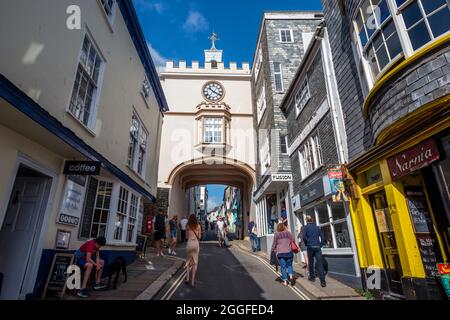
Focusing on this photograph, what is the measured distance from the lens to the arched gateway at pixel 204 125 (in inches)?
771

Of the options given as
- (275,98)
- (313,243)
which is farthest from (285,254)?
(275,98)

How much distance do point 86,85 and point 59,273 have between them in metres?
4.85

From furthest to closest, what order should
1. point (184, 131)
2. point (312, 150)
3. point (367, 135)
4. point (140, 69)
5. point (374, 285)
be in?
point (184, 131) < point (140, 69) < point (312, 150) < point (367, 135) < point (374, 285)

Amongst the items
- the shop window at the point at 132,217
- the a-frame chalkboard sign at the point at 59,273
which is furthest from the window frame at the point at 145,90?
the a-frame chalkboard sign at the point at 59,273

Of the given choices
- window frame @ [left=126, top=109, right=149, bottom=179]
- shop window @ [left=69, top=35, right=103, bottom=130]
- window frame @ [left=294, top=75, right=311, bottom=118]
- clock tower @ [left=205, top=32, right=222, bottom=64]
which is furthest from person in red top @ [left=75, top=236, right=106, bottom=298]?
clock tower @ [left=205, top=32, right=222, bottom=64]

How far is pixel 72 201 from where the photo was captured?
6305 mm

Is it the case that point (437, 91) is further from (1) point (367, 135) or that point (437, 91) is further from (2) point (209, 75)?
(2) point (209, 75)

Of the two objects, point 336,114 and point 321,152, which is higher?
point 336,114

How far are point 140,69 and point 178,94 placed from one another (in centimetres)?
1023

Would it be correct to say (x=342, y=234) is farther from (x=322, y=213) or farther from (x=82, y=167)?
(x=82, y=167)

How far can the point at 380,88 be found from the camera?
5.45 meters

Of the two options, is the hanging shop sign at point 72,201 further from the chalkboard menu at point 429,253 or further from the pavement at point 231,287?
the chalkboard menu at point 429,253

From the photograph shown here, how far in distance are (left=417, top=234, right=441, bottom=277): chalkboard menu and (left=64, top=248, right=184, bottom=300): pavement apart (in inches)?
221
